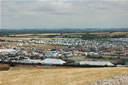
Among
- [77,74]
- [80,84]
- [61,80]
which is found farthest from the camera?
[77,74]

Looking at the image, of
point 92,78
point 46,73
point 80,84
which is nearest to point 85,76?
point 92,78

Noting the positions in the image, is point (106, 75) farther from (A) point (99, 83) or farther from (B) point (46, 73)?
(B) point (46, 73)

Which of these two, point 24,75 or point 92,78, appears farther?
point 24,75

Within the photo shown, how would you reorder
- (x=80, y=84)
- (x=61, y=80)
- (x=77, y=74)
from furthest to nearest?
1. (x=77, y=74)
2. (x=61, y=80)
3. (x=80, y=84)

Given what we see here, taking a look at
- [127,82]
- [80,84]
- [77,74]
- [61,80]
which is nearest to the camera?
[127,82]

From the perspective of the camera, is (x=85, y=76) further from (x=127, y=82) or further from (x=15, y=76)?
(x=15, y=76)

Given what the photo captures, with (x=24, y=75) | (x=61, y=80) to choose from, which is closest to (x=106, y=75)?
(x=61, y=80)

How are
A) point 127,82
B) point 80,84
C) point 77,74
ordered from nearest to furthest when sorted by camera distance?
point 127,82 → point 80,84 → point 77,74

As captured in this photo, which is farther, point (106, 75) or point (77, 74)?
point (77, 74)
